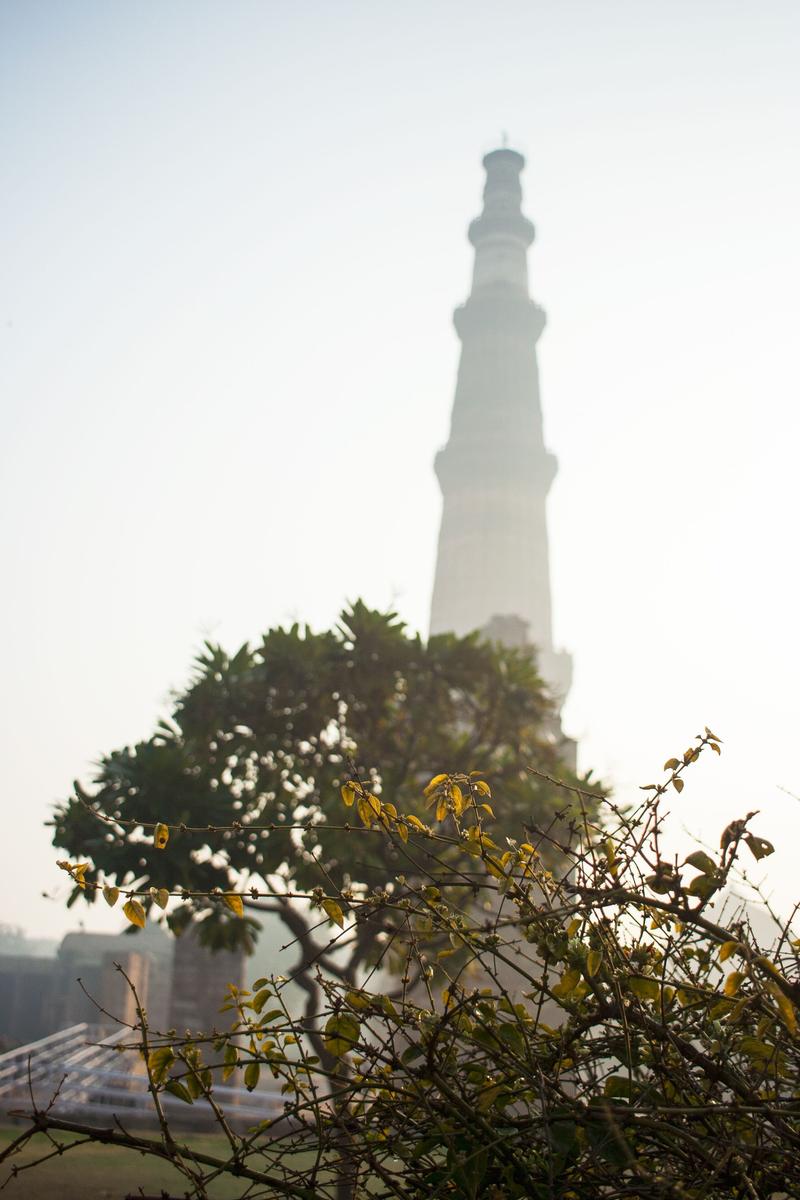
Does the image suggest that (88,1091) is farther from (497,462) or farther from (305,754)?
(497,462)

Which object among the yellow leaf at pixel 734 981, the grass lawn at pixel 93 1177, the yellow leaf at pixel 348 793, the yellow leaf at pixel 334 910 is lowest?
the grass lawn at pixel 93 1177

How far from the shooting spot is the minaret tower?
70750 mm

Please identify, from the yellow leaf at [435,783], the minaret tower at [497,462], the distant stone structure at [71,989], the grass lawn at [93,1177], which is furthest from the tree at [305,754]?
the minaret tower at [497,462]

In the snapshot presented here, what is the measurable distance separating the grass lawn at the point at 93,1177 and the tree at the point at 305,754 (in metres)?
2.39

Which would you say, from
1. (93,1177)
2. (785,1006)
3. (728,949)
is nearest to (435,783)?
(728,949)

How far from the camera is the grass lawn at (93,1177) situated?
918cm

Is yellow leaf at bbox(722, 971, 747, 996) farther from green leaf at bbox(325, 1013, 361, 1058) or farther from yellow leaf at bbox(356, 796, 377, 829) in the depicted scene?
yellow leaf at bbox(356, 796, 377, 829)

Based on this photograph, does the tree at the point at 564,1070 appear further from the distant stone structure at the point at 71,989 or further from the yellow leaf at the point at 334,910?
the distant stone structure at the point at 71,989

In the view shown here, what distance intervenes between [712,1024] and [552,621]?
71078mm

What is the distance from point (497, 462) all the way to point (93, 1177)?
66.4 metres

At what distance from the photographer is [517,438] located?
246 feet

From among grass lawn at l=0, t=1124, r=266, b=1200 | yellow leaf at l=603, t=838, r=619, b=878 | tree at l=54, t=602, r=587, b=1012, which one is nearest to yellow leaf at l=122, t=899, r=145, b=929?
Answer: yellow leaf at l=603, t=838, r=619, b=878

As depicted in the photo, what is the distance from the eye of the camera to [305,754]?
13148 mm

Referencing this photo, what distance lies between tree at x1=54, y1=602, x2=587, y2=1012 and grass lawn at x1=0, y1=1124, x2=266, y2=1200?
7.85ft
